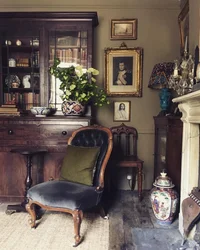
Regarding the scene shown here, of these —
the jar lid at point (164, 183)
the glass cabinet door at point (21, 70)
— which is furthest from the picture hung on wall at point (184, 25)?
the glass cabinet door at point (21, 70)

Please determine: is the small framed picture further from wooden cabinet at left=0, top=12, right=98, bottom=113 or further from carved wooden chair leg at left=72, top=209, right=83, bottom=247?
carved wooden chair leg at left=72, top=209, right=83, bottom=247

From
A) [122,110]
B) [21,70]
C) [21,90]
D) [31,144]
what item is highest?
[21,70]

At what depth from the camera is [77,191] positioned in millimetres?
2387

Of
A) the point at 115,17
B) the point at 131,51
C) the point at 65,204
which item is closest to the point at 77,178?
the point at 65,204

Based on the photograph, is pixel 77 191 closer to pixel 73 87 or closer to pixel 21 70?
pixel 73 87

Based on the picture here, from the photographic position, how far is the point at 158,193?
2582 millimetres

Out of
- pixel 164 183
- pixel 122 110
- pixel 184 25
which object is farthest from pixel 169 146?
pixel 184 25

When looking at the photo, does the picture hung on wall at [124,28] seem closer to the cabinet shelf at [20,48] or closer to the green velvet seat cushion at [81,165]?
the cabinet shelf at [20,48]

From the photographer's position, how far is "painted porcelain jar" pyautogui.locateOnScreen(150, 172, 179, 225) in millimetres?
2547

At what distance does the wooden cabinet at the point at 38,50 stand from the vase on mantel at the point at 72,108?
27 centimetres

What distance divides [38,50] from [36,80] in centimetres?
39

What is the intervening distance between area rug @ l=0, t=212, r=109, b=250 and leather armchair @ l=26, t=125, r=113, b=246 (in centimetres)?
10

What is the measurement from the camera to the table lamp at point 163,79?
3207 mm

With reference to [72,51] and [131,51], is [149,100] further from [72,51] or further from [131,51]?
[72,51]
